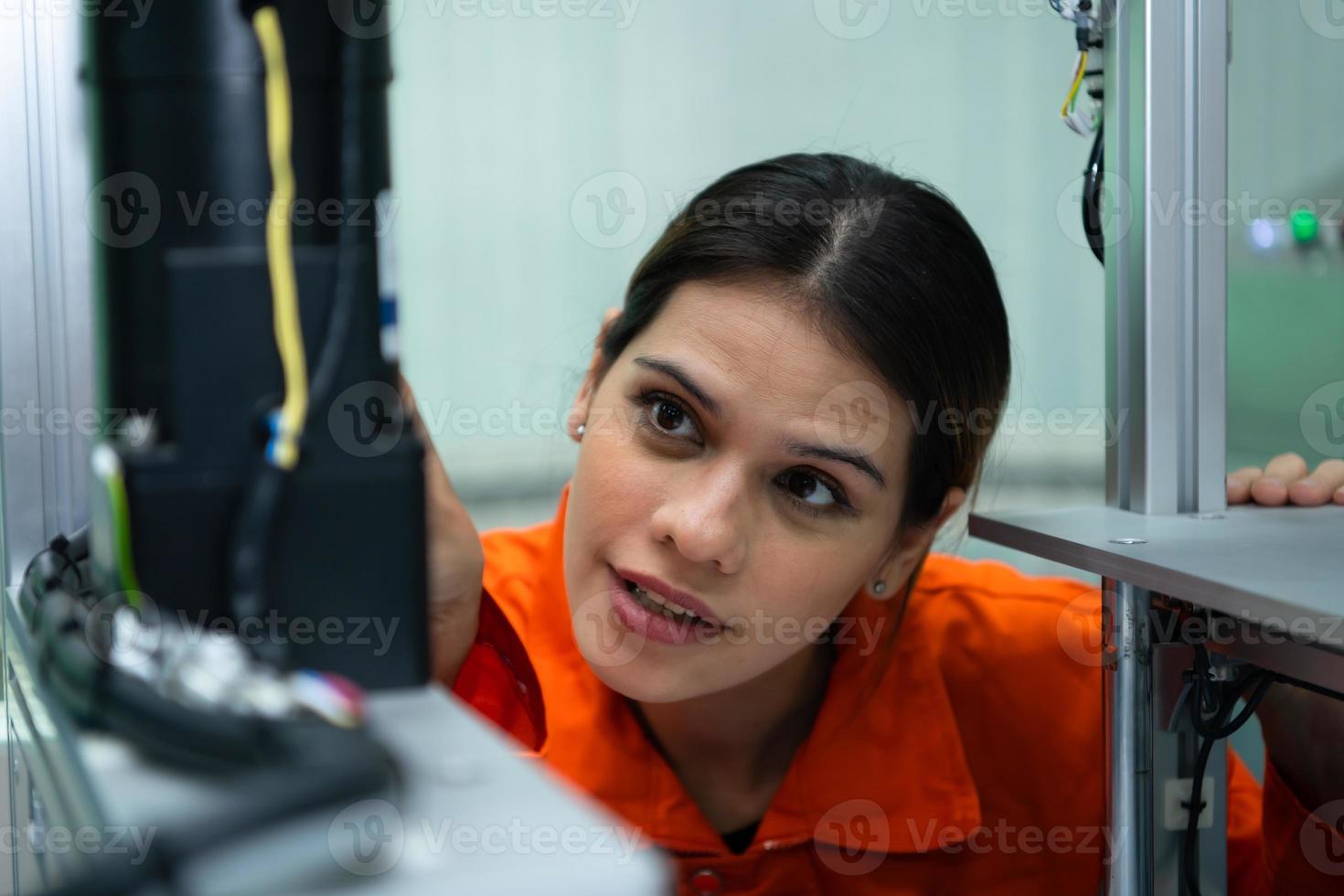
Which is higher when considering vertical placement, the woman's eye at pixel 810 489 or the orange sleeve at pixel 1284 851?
the woman's eye at pixel 810 489

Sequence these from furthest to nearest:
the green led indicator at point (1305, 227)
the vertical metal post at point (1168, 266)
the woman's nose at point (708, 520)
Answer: the green led indicator at point (1305, 227) → the vertical metal post at point (1168, 266) → the woman's nose at point (708, 520)

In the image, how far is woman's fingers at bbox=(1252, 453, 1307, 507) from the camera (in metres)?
1.07

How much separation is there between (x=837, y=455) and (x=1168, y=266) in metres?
0.35

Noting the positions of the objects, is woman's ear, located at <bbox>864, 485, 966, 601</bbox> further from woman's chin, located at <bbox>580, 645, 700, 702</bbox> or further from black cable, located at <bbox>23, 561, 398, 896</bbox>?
black cable, located at <bbox>23, 561, 398, 896</bbox>

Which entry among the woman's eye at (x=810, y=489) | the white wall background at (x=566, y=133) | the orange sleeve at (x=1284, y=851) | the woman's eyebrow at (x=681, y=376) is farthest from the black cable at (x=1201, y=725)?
the white wall background at (x=566, y=133)

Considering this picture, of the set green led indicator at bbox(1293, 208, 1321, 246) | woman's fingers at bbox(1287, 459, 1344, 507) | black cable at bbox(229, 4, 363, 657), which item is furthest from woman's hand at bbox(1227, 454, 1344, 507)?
black cable at bbox(229, 4, 363, 657)

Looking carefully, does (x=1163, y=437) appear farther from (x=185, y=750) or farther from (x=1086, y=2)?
(x=185, y=750)

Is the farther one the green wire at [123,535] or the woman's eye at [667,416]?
the woman's eye at [667,416]

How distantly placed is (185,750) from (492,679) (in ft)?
2.29

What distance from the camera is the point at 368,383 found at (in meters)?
0.37

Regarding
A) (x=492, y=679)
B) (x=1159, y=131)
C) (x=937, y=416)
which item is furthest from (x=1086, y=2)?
(x=492, y=679)

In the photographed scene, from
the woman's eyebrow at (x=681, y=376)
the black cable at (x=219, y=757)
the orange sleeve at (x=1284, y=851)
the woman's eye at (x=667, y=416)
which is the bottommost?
the orange sleeve at (x=1284, y=851)

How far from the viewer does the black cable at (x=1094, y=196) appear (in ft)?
3.41

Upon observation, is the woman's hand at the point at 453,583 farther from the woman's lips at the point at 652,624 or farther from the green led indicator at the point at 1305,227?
the green led indicator at the point at 1305,227
